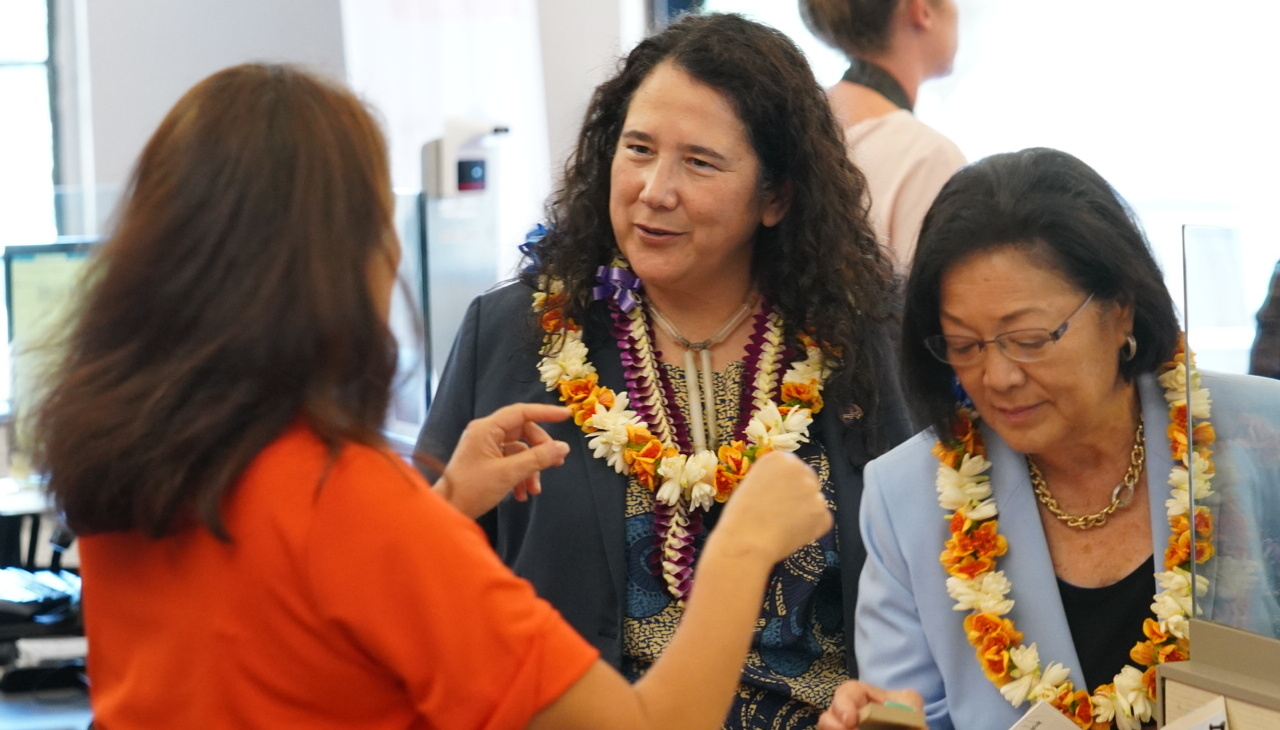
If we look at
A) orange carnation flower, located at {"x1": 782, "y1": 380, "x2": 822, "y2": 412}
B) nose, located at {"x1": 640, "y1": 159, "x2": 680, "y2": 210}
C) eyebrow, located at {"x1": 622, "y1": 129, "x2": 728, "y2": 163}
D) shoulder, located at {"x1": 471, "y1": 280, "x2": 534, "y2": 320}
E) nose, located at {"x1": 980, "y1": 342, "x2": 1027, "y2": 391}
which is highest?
eyebrow, located at {"x1": 622, "y1": 129, "x2": 728, "y2": 163}

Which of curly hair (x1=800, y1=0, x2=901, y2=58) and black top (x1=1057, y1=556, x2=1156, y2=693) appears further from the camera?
curly hair (x1=800, y1=0, x2=901, y2=58)

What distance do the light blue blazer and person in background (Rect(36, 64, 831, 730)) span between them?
2.58 feet

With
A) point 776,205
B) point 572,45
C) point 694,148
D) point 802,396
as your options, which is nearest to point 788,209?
point 776,205

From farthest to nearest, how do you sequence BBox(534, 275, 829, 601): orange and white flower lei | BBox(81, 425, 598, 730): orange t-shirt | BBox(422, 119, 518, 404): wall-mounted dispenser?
BBox(422, 119, 518, 404): wall-mounted dispenser → BBox(534, 275, 829, 601): orange and white flower lei → BBox(81, 425, 598, 730): orange t-shirt

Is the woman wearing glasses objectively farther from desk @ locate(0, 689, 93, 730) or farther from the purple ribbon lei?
desk @ locate(0, 689, 93, 730)

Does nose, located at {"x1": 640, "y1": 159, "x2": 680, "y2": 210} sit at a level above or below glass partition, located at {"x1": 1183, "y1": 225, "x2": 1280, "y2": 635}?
above

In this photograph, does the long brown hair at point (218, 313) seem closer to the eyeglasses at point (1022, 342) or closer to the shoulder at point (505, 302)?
the eyeglasses at point (1022, 342)

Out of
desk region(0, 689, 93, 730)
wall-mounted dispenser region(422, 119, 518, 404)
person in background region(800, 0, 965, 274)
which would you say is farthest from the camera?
wall-mounted dispenser region(422, 119, 518, 404)

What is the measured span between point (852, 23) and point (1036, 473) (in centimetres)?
133

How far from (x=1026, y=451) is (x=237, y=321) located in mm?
1085

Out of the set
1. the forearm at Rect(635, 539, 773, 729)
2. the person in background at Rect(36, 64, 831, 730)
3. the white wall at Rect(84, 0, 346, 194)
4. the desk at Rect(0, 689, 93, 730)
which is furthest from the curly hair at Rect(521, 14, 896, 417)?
the white wall at Rect(84, 0, 346, 194)

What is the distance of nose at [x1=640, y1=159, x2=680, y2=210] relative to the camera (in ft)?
6.89

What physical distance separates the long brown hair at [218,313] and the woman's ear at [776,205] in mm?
1120

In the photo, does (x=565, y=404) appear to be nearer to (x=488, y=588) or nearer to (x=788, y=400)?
(x=788, y=400)
